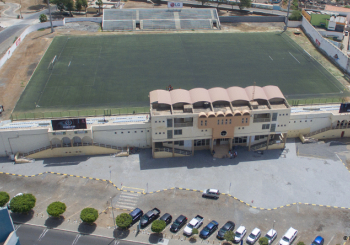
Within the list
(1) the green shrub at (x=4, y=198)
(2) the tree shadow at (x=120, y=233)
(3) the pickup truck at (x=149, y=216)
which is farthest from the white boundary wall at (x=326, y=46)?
(1) the green shrub at (x=4, y=198)

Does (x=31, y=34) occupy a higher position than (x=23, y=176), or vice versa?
(x=31, y=34)

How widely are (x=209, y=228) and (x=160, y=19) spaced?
334 ft

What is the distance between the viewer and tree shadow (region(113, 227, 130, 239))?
55.6m

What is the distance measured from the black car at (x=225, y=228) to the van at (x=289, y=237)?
→ 757cm

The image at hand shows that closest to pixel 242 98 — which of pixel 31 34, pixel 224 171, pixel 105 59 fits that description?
pixel 224 171

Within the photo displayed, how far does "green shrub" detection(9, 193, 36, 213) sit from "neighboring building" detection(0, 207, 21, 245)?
7383 mm

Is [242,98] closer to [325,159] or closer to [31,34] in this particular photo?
[325,159]

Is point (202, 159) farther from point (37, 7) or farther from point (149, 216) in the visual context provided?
point (37, 7)

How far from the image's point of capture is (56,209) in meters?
56.1

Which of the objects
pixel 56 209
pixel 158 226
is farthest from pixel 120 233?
pixel 56 209

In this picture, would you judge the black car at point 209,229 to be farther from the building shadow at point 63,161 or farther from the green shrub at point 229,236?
the building shadow at point 63,161

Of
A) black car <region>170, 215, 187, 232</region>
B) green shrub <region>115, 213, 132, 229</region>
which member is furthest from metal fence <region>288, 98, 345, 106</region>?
green shrub <region>115, 213, 132, 229</region>

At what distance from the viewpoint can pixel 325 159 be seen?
72.6 m

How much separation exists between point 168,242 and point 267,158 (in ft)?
96.4
